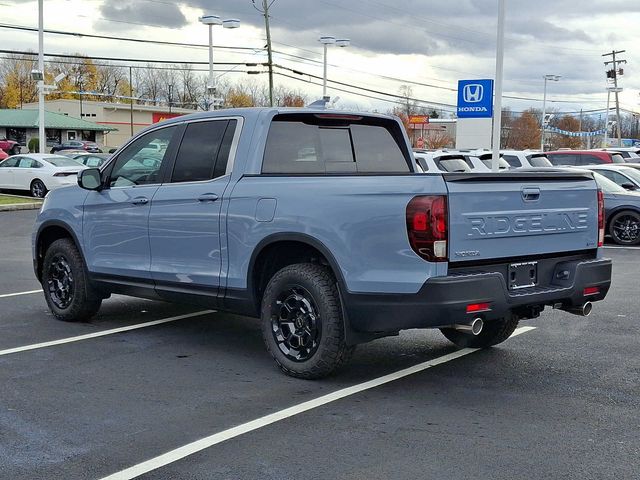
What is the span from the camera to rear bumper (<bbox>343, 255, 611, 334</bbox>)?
5.25m

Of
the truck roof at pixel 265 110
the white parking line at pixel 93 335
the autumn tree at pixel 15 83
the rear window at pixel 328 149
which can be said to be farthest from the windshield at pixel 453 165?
the autumn tree at pixel 15 83

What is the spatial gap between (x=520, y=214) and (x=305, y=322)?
169 centimetres

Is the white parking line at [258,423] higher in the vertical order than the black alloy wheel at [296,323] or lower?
lower

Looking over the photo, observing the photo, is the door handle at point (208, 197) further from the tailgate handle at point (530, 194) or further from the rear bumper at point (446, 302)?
the tailgate handle at point (530, 194)

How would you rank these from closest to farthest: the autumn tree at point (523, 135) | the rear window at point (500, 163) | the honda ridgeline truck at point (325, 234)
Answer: the honda ridgeline truck at point (325, 234), the rear window at point (500, 163), the autumn tree at point (523, 135)

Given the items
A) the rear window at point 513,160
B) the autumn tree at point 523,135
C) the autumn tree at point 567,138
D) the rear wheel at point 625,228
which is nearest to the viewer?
the rear wheel at point 625,228

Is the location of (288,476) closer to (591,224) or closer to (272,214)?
(272,214)

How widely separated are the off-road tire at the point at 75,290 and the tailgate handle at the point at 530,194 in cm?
427

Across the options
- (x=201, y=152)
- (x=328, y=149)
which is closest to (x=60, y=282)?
(x=201, y=152)

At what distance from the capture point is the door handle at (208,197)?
6.49 metres

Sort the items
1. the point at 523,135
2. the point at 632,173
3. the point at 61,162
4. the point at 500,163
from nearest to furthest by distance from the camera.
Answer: the point at 632,173
the point at 500,163
the point at 61,162
the point at 523,135

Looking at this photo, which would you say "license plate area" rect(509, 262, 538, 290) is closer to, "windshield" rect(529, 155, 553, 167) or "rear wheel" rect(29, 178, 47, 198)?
"windshield" rect(529, 155, 553, 167)

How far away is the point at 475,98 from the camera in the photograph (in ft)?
74.7

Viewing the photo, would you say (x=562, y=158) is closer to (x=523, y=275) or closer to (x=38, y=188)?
(x=38, y=188)
